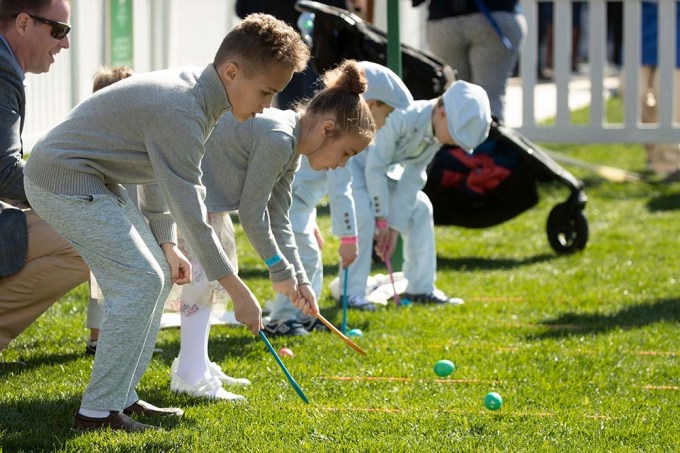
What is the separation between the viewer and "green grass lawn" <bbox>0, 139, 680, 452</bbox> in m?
3.87

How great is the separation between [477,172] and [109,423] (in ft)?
13.9

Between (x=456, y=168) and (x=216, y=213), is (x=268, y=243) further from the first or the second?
(x=456, y=168)

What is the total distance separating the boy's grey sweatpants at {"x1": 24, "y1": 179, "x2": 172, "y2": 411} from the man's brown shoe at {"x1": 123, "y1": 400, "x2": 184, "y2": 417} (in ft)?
0.88

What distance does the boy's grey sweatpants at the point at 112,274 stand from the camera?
3.71m

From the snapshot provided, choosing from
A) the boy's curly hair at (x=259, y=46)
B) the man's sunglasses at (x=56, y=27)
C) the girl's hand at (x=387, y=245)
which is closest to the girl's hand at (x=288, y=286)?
the boy's curly hair at (x=259, y=46)

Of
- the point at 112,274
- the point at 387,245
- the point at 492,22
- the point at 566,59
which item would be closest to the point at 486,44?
the point at 492,22

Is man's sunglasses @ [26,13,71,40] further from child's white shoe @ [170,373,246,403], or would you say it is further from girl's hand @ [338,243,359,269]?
girl's hand @ [338,243,359,269]

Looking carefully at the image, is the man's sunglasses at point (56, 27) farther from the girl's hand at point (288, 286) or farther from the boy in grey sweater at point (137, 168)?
the girl's hand at point (288, 286)

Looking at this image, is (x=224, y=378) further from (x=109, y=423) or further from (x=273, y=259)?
(x=109, y=423)

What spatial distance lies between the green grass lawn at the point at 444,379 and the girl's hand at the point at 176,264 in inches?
18.7

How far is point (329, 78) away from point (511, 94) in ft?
45.0

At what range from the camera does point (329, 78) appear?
4.52 meters

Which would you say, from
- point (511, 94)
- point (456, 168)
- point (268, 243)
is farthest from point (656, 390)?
point (511, 94)

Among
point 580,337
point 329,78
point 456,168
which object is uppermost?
point 329,78
